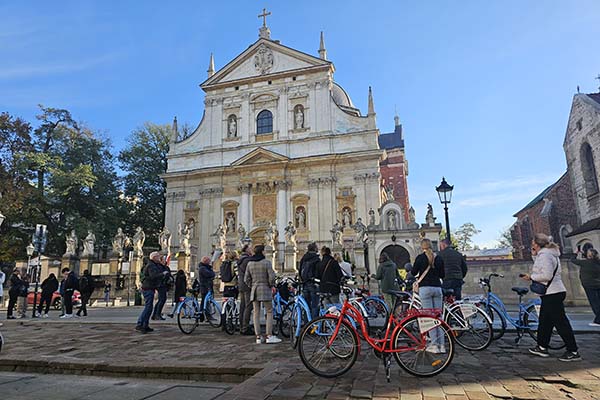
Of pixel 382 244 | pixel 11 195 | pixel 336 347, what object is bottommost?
pixel 336 347

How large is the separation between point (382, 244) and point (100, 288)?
15742 millimetres

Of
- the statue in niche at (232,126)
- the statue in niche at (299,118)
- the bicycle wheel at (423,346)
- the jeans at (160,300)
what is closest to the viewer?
the bicycle wheel at (423,346)

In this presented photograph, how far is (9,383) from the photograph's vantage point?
4660 mm

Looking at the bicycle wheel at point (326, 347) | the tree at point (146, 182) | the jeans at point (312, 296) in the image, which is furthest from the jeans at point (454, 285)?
the tree at point (146, 182)

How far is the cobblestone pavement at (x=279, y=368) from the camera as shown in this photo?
3.58 m

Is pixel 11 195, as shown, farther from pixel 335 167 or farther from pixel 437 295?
pixel 437 295

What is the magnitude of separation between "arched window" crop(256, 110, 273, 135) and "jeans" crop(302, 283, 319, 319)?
26.3 meters

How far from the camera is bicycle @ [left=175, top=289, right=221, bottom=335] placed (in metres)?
8.05

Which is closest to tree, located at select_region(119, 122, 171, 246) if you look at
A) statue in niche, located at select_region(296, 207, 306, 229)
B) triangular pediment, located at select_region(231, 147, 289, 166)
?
triangular pediment, located at select_region(231, 147, 289, 166)

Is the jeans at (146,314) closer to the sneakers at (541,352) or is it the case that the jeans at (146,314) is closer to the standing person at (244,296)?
the standing person at (244,296)

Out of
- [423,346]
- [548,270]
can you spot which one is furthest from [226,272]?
[548,270]

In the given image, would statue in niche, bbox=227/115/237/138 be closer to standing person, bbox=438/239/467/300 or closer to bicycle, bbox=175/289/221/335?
bicycle, bbox=175/289/221/335

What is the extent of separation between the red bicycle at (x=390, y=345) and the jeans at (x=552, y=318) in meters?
1.93

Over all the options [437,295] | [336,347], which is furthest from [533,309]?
[336,347]
